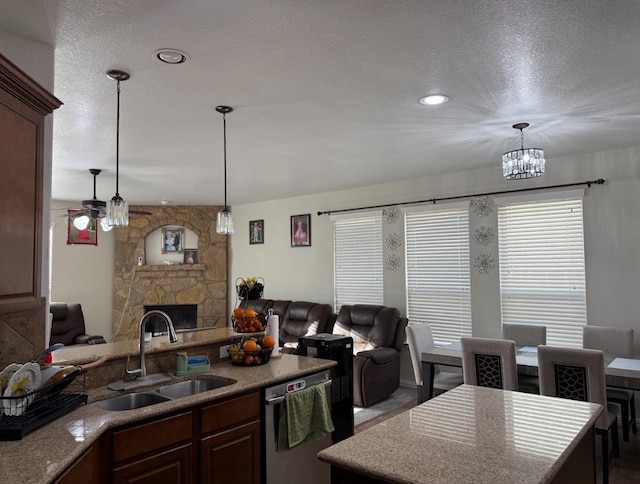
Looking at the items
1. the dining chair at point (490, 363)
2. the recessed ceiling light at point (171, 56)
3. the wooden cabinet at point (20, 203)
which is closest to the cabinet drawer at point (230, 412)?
the wooden cabinet at point (20, 203)

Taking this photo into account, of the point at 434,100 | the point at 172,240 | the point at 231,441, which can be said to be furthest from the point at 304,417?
the point at 172,240

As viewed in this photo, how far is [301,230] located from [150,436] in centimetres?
509

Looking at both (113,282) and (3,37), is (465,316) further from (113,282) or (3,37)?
(113,282)

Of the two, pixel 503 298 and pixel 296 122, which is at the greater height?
pixel 296 122

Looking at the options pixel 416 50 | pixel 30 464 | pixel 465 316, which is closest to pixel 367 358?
pixel 465 316

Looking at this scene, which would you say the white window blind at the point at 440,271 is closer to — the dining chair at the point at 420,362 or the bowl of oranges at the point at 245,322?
the dining chair at the point at 420,362

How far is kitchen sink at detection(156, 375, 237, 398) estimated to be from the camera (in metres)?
2.80

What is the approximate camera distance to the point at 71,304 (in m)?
7.07

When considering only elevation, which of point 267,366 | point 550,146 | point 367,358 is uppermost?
point 550,146

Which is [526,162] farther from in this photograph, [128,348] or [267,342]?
[128,348]

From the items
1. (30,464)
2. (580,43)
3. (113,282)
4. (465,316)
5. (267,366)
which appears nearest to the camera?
(30,464)

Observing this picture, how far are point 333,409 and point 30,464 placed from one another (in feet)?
6.74

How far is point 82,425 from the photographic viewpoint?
2010 millimetres

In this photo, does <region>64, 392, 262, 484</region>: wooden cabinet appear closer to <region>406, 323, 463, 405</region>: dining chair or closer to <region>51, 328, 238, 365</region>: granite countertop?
<region>51, 328, 238, 365</region>: granite countertop
